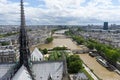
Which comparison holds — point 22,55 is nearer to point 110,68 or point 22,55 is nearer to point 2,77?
point 2,77

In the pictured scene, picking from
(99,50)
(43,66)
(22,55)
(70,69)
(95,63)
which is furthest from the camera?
(99,50)

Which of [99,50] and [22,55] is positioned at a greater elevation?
[22,55]

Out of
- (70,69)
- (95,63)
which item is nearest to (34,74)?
(70,69)

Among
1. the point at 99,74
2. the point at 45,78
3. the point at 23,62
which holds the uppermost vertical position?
the point at 23,62

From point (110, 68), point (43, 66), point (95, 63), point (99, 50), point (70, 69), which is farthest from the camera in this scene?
point (99, 50)

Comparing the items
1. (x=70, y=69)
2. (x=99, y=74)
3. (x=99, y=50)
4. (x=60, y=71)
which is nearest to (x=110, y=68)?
(x=99, y=74)

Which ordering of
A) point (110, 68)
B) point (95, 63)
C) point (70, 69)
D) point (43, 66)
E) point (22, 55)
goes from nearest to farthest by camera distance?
point (22, 55) → point (43, 66) → point (70, 69) → point (110, 68) → point (95, 63)

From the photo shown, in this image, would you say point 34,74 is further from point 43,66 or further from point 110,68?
point 110,68

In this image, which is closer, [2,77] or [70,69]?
[2,77]

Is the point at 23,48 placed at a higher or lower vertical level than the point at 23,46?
lower
